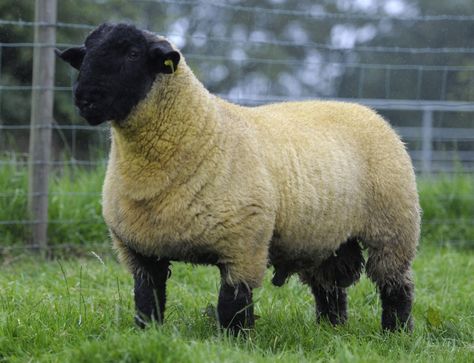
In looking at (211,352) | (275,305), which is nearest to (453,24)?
(275,305)

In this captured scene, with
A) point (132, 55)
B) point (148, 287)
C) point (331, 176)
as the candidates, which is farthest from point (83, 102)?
point (331, 176)

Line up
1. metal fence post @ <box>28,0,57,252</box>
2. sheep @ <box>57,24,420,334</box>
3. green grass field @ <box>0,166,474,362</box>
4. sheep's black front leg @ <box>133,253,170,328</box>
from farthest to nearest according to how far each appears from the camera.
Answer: metal fence post @ <box>28,0,57,252</box> → sheep's black front leg @ <box>133,253,170,328</box> → sheep @ <box>57,24,420,334</box> → green grass field @ <box>0,166,474,362</box>

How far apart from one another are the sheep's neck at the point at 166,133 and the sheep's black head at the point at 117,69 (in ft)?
0.25

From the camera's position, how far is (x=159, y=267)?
4.32 metres

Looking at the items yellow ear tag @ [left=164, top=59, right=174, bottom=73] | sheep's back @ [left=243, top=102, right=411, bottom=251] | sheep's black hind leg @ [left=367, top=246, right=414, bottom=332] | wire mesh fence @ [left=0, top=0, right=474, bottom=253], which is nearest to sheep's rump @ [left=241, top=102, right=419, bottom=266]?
sheep's back @ [left=243, top=102, right=411, bottom=251]

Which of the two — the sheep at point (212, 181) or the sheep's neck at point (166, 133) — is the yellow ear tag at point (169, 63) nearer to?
the sheep at point (212, 181)


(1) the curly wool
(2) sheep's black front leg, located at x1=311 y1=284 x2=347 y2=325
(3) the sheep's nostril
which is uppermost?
(3) the sheep's nostril

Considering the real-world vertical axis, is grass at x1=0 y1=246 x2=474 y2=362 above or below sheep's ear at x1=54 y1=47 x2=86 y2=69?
below

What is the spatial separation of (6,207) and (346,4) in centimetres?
1099

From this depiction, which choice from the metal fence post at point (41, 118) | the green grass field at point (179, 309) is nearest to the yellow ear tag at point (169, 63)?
the green grass field at point (179, 309)

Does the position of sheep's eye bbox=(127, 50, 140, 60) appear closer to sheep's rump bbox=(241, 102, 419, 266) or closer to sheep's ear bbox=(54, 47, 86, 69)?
sheep's ear bbox=(54, 47, 86, 69)

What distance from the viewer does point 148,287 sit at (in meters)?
4.27

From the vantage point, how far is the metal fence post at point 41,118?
6.68 m

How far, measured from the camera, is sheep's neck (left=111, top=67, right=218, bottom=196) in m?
4.07
